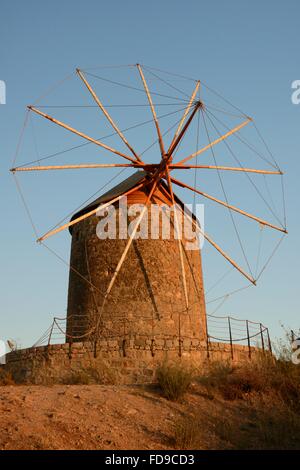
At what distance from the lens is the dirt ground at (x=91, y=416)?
643 centimetres

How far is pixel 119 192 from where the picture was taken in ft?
47.1

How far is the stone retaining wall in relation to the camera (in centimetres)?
1127

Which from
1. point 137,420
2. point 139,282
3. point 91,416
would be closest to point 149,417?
point 137,420

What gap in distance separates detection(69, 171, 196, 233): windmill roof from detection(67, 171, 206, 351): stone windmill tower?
0.04m

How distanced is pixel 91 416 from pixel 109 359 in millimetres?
4300

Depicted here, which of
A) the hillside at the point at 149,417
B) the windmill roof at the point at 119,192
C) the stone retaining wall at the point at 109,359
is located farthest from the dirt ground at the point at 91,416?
the windmill roof at the point at 119,192

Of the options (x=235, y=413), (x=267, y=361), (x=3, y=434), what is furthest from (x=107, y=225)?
(x=3, y=434)

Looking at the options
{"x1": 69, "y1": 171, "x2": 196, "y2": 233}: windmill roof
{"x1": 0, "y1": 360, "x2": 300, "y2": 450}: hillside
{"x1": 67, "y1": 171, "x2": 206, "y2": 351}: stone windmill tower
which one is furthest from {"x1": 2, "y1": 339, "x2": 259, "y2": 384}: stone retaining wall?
{"x1": 69, "y1": 171, "x2": 196, "y2": 233}: windmill roof

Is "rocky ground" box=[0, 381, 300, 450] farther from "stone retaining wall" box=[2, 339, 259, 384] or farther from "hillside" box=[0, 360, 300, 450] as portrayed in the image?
"stone retaining wall" box=[2, 339, 259, 384]

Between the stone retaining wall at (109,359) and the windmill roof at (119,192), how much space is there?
422 cm

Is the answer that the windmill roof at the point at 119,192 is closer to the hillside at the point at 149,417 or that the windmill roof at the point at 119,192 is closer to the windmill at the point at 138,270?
the windmill at the point at 138,270

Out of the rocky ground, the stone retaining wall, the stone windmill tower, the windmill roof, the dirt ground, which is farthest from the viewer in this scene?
the windmill roof
